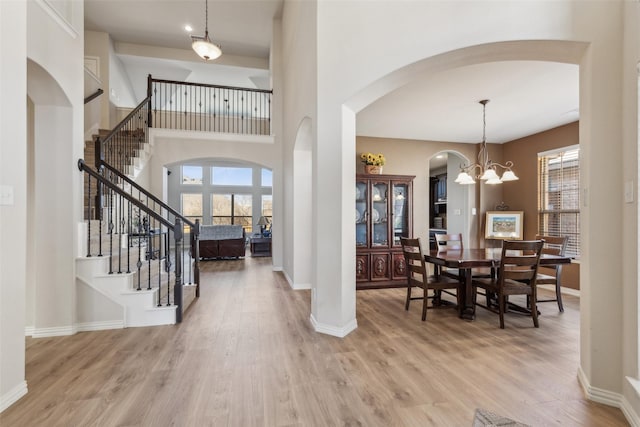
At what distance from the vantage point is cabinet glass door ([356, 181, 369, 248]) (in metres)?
4.96

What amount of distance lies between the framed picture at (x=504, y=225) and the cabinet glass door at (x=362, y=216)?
9.32ft

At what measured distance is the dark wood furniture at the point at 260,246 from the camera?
857 cm

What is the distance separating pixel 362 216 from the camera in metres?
5.01

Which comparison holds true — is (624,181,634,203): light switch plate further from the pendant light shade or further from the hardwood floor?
the pendant light shade

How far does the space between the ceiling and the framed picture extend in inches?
59.1

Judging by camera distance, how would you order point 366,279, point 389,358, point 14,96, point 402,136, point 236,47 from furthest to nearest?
point 236,47, point 402,136, point 366,279, point 389,358, point 14,96

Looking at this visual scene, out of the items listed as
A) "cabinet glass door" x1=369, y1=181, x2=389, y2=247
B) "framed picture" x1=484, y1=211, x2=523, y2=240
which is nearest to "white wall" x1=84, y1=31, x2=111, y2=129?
"cabinet glass door" x1=369, y1=181, x2=389, y2=247

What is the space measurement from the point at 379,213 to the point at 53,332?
4433 mm

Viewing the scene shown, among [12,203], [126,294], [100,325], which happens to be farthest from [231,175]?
[12,203]

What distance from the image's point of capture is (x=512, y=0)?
6.92 ft

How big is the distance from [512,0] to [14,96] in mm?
3460

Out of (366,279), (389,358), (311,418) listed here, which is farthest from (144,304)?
(366,279)

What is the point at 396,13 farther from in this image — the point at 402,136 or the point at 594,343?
the point at 402,136

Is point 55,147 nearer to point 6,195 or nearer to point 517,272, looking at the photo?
point 6,195
